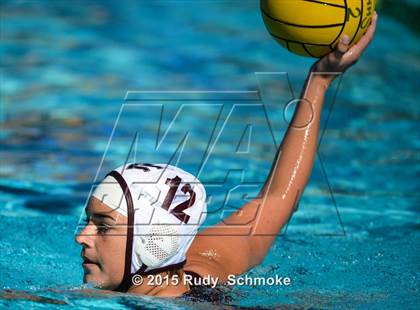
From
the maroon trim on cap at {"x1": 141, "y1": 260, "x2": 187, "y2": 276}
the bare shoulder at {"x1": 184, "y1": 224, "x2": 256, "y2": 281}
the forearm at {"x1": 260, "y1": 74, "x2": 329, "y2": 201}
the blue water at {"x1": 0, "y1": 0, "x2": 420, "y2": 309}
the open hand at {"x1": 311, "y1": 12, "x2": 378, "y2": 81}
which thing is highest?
the open hand at {"x1": 311, "y1": 12, "x2": 378, "y2": 81}

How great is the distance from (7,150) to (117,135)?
2.85 ft

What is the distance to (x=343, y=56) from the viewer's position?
382cm

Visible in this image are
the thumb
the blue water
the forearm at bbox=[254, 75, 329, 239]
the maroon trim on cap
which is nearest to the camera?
the maroon trim on cap

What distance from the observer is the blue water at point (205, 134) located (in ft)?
15.0

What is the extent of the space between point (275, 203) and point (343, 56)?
0.76m

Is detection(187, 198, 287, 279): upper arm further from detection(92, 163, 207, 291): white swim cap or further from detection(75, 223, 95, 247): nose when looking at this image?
detection(75, 223, 95, 247): nose

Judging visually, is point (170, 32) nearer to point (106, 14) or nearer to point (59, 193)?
point (106, 14)

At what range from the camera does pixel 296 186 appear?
418 centimetres

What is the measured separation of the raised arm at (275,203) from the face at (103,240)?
590 millimetres

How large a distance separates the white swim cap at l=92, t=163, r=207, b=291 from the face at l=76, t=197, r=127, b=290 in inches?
0.9

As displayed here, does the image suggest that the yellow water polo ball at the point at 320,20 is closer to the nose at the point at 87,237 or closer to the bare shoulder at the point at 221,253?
the bare shoulder at the point at 221,253

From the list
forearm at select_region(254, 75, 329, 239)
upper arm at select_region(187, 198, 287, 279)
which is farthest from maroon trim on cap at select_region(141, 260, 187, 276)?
forearm at select_region(254, 75, 329, 239)

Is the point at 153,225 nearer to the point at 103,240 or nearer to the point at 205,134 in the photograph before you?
the point at 103,240

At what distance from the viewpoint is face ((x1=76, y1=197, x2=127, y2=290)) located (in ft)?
11.5
